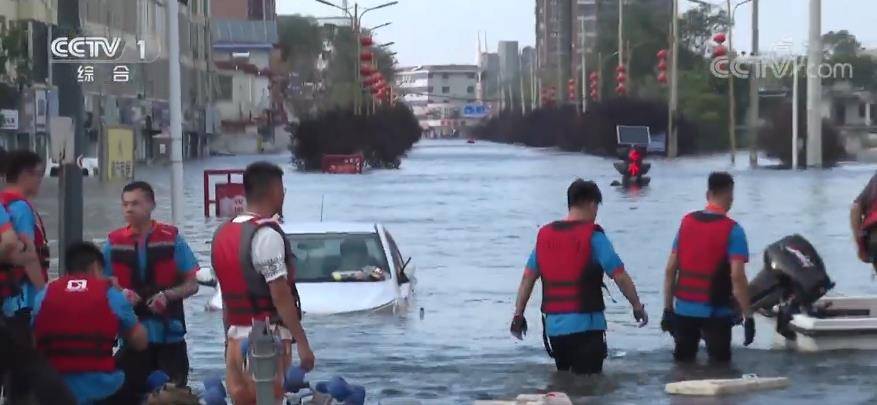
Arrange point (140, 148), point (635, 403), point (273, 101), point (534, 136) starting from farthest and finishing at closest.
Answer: point (534, 136) < point (273, 101) < point (140, 148) < point (635, 403)

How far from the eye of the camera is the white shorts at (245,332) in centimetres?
851

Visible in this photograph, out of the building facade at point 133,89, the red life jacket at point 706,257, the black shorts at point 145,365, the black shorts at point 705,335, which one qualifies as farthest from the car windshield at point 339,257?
the building facade at point 133,89

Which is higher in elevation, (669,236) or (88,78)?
(88,78)

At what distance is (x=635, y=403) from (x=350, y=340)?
13.3ft

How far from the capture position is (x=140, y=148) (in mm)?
89250

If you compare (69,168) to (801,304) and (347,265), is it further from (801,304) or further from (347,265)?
(801,304)

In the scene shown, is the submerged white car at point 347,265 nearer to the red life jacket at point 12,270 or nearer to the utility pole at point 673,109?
the red life jacket at point 12,270

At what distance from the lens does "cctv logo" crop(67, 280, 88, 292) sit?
8.97 m

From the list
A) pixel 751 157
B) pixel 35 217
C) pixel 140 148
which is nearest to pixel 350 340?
pixel 35 217

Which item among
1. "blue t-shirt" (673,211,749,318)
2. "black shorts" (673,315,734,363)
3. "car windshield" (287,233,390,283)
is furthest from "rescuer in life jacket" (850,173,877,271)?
"car windshield" (287,233,390,283)

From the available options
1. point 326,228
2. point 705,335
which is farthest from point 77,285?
point 326,228

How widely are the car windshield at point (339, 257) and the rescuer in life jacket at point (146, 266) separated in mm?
6571

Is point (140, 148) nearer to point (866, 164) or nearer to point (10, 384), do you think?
point (866, 164)

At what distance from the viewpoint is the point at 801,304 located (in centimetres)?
1438
